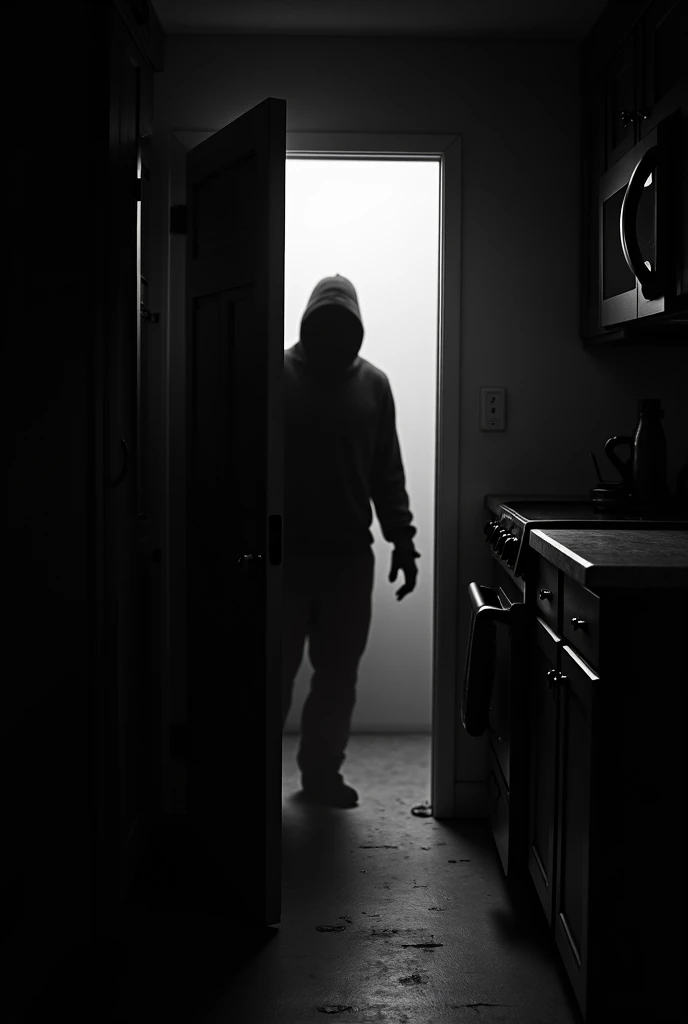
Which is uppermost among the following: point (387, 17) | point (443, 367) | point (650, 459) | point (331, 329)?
point (387, 17)

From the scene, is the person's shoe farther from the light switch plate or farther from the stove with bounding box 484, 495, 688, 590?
the light switch plate

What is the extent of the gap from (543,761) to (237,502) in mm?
937

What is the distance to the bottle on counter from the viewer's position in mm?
2582

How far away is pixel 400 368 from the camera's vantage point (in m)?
3.94

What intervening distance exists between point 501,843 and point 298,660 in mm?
1107

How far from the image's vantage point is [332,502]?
3.46 metres

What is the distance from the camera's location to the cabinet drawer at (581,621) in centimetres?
166

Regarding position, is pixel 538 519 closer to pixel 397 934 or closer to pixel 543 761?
pixel 543 761

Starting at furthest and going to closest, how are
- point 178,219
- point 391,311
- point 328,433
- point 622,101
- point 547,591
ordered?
1. point 391,311
2. point 328,433
3. point 178,219
4. point 622,101
5. point 547,591

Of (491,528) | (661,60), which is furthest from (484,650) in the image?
(661,60)

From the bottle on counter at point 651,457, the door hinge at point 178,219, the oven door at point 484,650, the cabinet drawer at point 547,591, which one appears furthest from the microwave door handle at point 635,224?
the door hinge at point 178,219

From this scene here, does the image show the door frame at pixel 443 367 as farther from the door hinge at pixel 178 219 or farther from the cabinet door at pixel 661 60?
the cabinet door at pixel 661 60

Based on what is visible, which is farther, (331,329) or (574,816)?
(331,329)

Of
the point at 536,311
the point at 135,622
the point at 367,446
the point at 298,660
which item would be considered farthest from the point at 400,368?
the point at 135,622
